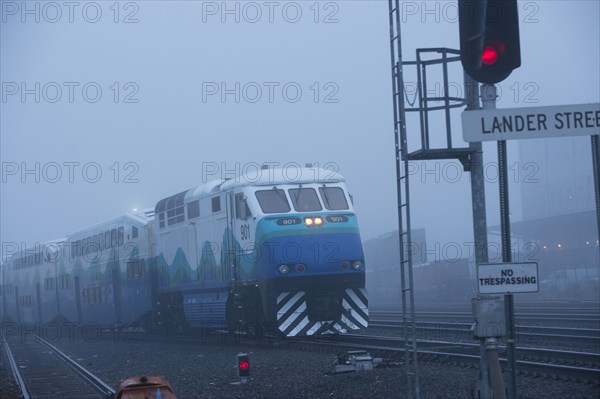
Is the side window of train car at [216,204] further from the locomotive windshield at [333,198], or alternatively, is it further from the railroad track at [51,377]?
the railroad track at [51,377]

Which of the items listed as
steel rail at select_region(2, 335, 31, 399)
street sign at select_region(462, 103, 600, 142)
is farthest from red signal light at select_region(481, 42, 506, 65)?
steel rail at select_region(2, 335, 31, 399)

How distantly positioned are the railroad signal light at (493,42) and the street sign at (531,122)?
0.30m

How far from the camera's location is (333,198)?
19.0m

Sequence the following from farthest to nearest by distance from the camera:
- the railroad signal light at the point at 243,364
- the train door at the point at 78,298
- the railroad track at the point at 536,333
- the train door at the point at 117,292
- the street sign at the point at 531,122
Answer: the train door at the point at 78,298 → the train door at the point at 117,292 → the railroad track at the point at 536,333 → the railroad signal light at the point at 243,364 → the street sign at the point at 531,122

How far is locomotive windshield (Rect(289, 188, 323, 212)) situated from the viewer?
1866 cm

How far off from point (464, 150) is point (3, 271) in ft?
153

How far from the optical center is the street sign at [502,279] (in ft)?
23.1

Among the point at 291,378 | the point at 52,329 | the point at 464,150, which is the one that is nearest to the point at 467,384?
the point at 291,378

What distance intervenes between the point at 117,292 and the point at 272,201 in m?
12.5

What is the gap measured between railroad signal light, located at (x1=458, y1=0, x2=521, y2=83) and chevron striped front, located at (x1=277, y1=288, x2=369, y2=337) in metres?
11.9

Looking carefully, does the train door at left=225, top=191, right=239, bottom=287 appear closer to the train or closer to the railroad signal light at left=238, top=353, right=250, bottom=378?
the train

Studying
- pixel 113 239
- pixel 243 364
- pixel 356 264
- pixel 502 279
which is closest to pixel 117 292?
pixel 113 239

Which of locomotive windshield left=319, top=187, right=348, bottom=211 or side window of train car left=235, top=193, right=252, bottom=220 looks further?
locomotive windshield left=319, top=187, right=348, bottom=211

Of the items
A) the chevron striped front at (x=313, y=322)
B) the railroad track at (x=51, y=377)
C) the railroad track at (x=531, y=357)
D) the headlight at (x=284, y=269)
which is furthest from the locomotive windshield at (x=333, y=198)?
the railroad track at (x=51, y=377)
